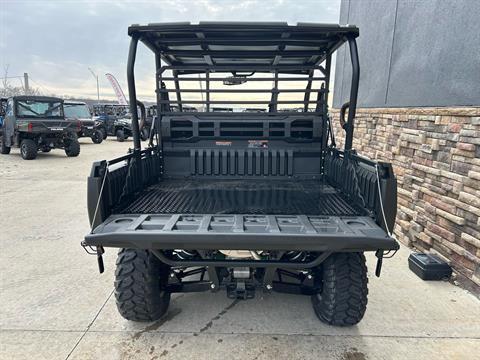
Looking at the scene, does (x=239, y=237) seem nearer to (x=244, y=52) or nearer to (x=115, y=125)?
(x=244, y=52)

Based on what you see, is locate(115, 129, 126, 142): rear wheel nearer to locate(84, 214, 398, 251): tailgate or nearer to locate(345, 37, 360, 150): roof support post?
locate(345, 37, 360, 150): roof support post

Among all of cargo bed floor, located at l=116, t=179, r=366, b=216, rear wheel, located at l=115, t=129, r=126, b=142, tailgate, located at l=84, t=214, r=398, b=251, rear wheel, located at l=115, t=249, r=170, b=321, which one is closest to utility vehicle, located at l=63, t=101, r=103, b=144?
rear wheel, located at l=115, t=129, r=126, b=142

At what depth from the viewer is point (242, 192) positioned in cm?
329

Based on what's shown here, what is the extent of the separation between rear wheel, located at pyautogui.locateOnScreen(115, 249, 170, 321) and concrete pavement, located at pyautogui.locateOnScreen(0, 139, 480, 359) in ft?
0.65

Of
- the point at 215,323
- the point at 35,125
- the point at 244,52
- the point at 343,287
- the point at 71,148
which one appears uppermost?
the point at 244,52

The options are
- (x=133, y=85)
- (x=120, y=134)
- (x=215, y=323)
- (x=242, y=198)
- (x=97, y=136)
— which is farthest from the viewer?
(x=120, y=134)

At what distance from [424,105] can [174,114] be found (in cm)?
314

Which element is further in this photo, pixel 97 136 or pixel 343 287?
pixel 97 136

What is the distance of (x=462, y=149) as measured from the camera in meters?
3.53

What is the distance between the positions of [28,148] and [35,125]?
108cm

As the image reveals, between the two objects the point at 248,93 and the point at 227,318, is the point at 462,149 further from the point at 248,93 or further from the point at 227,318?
the point at 227,318

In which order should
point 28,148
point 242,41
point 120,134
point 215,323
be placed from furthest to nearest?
1. point 120,134
2. point 28,148
3. point 242,41
4. point 215,323

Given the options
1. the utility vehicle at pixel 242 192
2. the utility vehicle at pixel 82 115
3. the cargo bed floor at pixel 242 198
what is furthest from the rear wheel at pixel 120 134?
the cargo bed floor at pixel 242 198

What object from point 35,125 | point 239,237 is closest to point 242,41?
point 239,237
